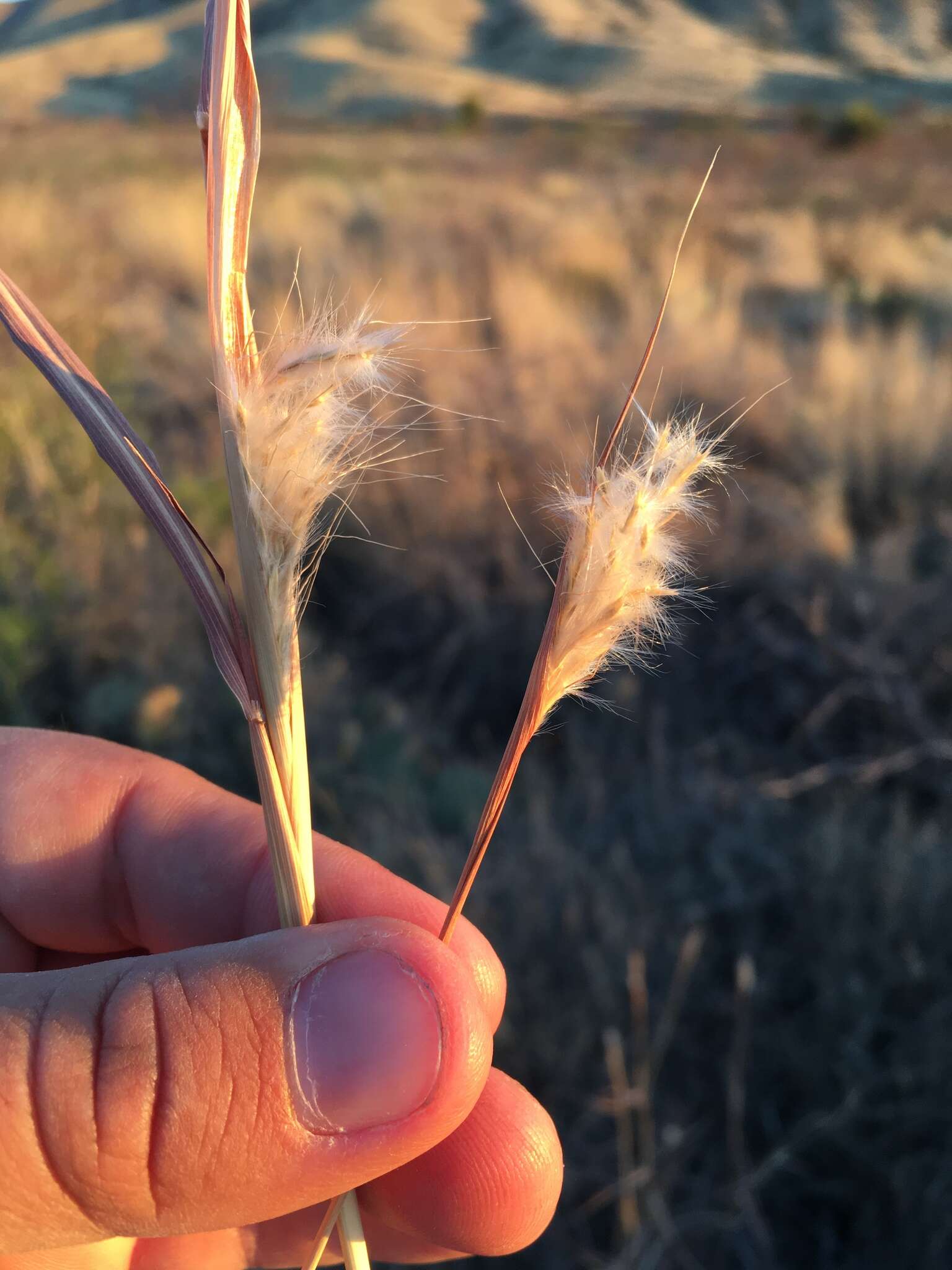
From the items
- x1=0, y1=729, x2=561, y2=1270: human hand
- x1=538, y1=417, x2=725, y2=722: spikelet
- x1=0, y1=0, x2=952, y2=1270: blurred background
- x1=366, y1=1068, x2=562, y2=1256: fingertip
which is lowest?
x1=0, y1=0, x2=952, y2=1270: blurred background

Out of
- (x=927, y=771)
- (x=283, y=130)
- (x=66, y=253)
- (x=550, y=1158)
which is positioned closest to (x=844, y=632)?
(x=927, y=771)

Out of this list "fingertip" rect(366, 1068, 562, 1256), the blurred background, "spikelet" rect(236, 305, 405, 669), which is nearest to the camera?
"spikelet" rect(236, 305, 405, 669)

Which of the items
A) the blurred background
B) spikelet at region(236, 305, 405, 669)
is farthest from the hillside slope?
spikelet at region(236, 305, 405, 669)

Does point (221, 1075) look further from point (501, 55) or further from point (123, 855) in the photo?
point (501, 55)

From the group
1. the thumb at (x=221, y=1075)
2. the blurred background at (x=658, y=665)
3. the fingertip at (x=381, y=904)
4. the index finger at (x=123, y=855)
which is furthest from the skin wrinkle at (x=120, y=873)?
the blurred background at (x=658, y=665)

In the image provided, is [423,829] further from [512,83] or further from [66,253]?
[512,83]

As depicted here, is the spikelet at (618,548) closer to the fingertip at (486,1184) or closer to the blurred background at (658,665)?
the blurred background at (658,665)

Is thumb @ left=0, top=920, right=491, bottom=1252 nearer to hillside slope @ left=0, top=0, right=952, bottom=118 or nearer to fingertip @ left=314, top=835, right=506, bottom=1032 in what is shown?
fingertip @ left=314, top=835, right=506, bottom=1032
